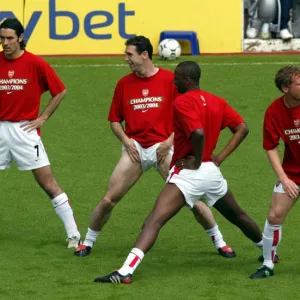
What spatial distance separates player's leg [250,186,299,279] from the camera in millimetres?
11109

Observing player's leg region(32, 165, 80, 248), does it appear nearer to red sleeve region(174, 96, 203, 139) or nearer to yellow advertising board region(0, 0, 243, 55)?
red sleeve region(174, 96, 203, 139)

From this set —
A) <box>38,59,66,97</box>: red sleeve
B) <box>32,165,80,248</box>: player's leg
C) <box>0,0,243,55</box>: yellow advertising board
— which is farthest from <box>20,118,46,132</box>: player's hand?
<box>0,0,243,55</box>: yellow advertising board

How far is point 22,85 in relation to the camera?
1245 cm

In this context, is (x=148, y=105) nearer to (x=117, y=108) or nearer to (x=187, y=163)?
(x=117, y=108)

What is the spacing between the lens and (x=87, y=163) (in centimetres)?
1686

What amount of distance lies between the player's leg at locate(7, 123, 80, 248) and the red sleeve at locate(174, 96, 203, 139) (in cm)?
198

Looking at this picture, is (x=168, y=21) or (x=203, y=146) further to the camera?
(x=168, y=21)

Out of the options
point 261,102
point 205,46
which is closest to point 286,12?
point 205,46

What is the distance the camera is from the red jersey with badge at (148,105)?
12.1m

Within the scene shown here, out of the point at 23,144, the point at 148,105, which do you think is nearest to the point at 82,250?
the point at 23,144

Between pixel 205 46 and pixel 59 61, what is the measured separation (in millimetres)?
2514

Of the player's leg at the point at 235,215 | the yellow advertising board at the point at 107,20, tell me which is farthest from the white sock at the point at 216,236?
the yellow advertising board at the point at 107,20

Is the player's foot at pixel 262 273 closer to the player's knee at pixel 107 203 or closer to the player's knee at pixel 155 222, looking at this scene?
the player's knee at pixel 155 222

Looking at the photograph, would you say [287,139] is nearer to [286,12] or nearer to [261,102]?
[261,102]
